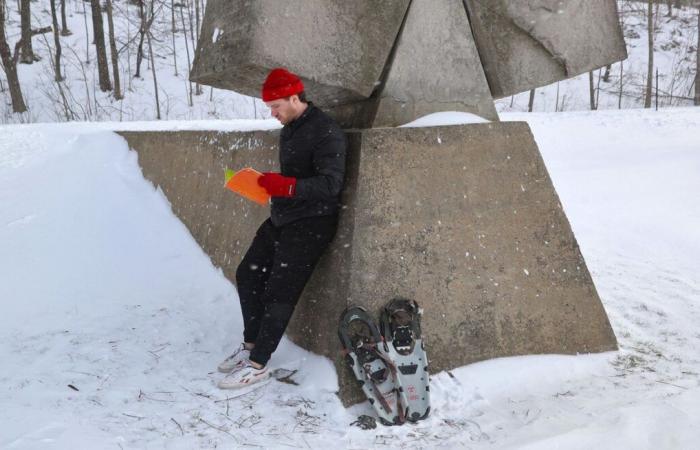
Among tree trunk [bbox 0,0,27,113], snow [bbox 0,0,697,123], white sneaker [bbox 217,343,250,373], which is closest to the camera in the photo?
white sneaker [bbox 217,343,250,373]

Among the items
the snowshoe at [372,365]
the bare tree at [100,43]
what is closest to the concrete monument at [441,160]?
the snowshoe at [372,365]

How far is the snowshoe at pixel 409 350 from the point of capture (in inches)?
112

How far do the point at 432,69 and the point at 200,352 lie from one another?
6.94 feet

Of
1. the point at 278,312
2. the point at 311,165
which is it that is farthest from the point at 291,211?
the point at 278,312

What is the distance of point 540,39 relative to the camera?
3.66 metres

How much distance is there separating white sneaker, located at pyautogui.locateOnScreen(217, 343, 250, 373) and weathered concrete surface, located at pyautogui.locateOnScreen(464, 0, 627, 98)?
211 cm

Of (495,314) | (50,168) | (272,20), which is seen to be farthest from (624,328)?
(50,168)

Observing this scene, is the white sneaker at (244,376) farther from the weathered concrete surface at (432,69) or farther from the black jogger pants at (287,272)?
the weathered concrete surface at (432,69)

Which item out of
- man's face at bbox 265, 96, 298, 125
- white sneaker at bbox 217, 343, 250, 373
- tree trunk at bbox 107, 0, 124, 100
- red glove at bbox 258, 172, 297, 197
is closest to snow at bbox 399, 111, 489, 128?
man's face at bbox 265, 96, 298, 125

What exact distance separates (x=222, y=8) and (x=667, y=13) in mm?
32201

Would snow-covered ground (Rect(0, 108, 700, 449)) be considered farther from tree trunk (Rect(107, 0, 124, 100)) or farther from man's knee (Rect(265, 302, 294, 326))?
tree trunk (Rect(107, 0, 124, 100))

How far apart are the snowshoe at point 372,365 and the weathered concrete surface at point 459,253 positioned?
0.11 meters

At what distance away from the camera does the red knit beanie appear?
116 inches

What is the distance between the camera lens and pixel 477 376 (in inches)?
126
